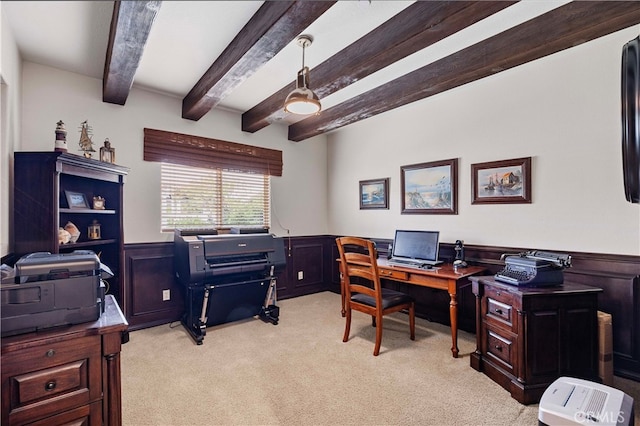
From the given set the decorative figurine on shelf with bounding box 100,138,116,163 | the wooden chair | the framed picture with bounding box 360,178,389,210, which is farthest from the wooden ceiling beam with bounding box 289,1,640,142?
the decorative figurine on shelf with bounding box 100,138,116,163

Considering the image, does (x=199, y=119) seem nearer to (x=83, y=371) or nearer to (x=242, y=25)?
(x=242, y=25)

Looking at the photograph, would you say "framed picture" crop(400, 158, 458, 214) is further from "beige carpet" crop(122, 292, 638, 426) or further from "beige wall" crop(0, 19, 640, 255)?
"beige carpet" crop(122, 292, 638, 426)

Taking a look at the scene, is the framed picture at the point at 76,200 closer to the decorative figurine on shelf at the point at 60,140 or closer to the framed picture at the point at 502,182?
the decorative figurine on shelf at the point at 60,140

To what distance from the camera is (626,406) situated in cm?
131

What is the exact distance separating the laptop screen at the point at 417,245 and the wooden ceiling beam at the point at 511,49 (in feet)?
4.68

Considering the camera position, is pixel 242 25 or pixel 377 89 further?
pixel 377 89

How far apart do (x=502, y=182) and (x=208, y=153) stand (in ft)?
10.9

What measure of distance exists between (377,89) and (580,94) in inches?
68.6

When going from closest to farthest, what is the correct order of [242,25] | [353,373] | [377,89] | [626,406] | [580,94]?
1. [626,406]
2. [242,25]
3. [353,373]
4. [580,94]
5. [377,89]

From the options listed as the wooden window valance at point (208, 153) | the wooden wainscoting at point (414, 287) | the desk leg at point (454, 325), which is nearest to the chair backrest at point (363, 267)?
the desk leg at point (454, 325)

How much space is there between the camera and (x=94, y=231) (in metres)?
2.62

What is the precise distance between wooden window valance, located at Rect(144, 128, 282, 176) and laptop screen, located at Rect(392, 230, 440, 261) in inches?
78.6

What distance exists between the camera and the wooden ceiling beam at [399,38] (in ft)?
5.64

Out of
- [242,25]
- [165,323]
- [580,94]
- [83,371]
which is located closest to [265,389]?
[83,371]
